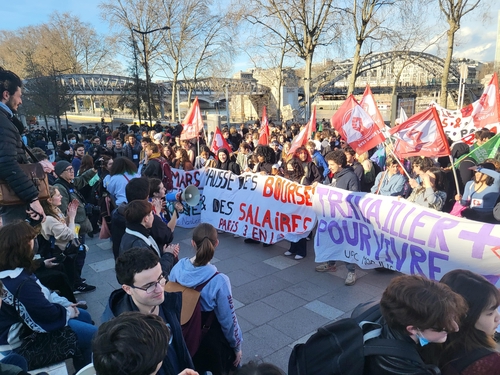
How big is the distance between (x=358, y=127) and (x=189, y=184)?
3797 millimetres

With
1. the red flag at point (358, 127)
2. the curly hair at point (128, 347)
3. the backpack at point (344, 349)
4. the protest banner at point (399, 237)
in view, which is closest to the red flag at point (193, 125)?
the red flag at point (358, 127)

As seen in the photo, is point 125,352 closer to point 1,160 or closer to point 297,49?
point 1,160

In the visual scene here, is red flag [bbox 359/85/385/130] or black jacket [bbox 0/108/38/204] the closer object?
black jacket [bbox 0/108/38/204]

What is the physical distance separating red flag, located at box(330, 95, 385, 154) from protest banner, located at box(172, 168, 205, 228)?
3.11 meters

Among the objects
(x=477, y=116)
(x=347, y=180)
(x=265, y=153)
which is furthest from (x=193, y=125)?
(x=477, y=116)

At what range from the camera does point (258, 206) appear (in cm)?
639

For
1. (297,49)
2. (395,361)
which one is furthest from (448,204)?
(297,49)

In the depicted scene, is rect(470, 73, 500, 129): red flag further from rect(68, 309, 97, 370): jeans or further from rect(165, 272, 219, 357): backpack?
rect(68, 309, 97, 370): jeans

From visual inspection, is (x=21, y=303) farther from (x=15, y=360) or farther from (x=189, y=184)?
(x=189, y=184)

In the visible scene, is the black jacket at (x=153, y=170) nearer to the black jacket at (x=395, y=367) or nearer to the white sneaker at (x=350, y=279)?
the white sneaker at (x=350, y=279)

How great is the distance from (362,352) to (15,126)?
3.23 metres

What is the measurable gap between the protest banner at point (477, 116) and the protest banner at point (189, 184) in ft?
15.6

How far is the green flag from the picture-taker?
240 inches

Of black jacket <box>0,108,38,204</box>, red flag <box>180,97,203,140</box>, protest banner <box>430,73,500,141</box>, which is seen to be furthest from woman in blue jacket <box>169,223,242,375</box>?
red flag <box>180,97,203,140</box>
